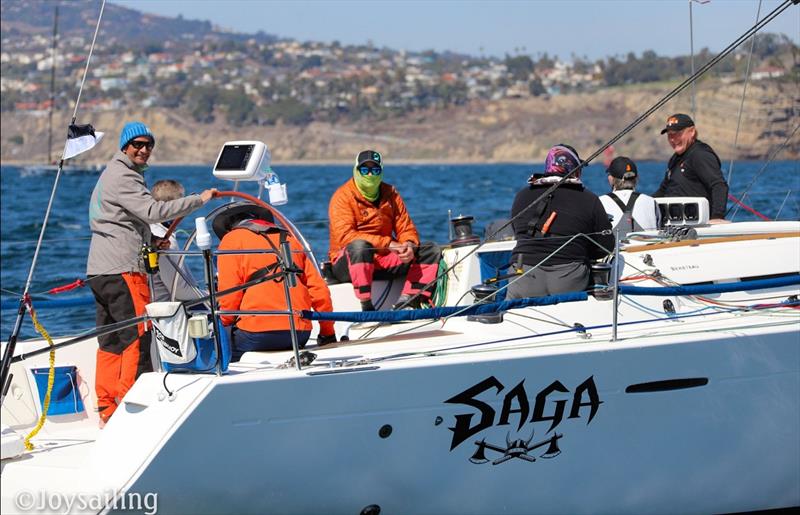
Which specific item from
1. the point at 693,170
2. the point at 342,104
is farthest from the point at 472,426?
the point at 342,104

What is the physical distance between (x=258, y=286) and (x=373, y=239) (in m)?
1.71

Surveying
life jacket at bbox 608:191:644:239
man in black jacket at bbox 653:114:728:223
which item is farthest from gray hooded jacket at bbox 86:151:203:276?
man in black jacket at bbox 653:114:728:223

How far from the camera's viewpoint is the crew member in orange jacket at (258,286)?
496cm

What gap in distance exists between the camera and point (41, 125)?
11800 centimetres

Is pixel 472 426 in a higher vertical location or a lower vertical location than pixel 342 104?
lower

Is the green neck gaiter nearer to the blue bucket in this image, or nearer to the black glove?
the black glove

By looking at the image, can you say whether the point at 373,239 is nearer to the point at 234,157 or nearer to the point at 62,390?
the point at 234,157

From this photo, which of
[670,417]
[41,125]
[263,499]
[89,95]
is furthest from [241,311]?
[89,95]

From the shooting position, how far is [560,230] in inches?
222

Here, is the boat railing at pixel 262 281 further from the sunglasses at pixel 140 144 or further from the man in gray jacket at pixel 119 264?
the sunglasses at pixel 140 144

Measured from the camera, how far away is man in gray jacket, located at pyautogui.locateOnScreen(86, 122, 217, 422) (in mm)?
5145

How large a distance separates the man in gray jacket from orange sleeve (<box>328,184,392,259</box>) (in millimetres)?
1551

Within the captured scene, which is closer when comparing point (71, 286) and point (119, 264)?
point (119, 264)

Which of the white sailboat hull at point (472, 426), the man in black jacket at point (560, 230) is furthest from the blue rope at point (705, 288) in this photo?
the man in black jacket at point (560, 230)
